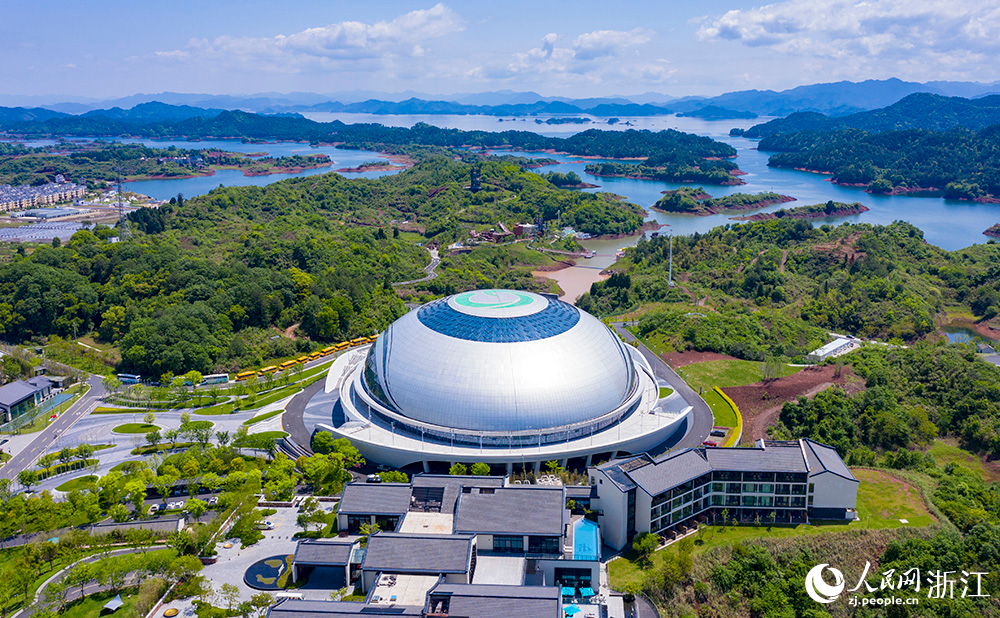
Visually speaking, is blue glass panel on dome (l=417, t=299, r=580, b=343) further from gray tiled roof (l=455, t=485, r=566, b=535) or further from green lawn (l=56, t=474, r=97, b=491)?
green lawn (l=56, t=474, r=97, b=491)

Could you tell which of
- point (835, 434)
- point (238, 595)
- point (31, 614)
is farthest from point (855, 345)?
point (31, 614)

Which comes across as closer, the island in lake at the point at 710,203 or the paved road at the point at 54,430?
the paved road at the point at 54,430

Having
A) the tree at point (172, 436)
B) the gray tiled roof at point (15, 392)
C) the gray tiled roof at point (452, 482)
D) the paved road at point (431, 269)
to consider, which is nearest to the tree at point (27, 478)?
the tree at point (172, 436)

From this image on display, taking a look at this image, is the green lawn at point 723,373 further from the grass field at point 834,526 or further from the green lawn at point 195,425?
the green lawn at point 195,425

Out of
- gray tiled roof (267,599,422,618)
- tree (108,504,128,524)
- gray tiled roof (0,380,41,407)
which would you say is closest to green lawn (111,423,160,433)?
gray tiled roof (0,380,41,407)

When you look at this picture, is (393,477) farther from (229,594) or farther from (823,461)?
(823,461)
